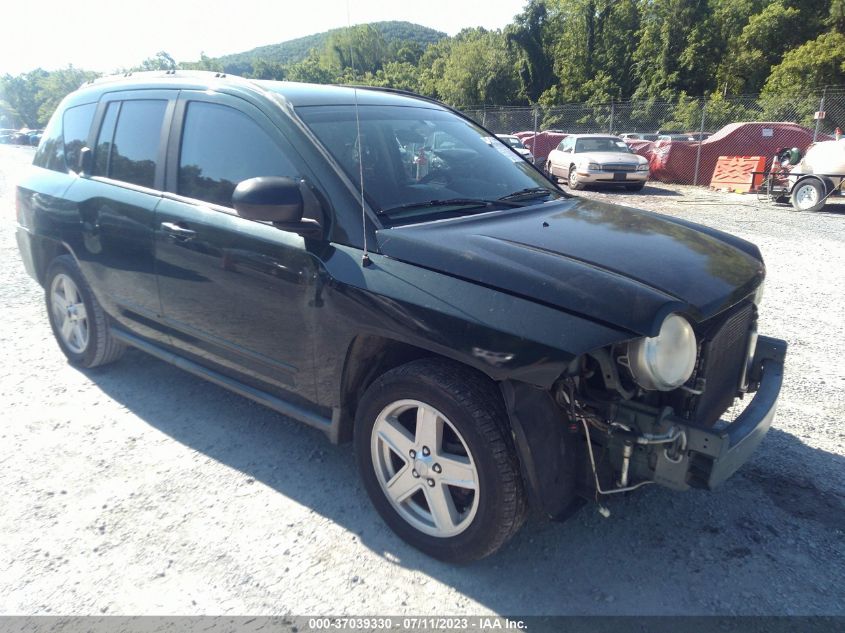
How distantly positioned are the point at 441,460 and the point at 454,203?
1.28 meters

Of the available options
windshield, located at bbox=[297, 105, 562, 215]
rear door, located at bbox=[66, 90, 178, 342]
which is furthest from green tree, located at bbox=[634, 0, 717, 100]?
rear door, located at bbox=[66, 90, 178, 342]

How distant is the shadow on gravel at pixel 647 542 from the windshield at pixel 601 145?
50.4ft

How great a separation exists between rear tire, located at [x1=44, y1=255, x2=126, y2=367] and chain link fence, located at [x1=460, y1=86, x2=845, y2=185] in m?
6.81

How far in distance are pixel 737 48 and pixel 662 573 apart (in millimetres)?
56055

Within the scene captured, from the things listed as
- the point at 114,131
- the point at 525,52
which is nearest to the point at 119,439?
the point at 114,131

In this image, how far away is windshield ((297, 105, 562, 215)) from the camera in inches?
116

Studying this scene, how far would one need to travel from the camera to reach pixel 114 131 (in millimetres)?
3959

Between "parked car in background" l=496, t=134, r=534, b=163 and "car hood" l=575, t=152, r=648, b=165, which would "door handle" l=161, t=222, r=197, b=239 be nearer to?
"parked car in background" l=496, t=134, r=534, b=163

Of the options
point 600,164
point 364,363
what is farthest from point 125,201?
point 600,164

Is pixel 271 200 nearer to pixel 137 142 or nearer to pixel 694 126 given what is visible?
pixel 137 142

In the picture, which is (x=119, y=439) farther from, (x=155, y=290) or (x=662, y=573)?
(x=662, y=573)

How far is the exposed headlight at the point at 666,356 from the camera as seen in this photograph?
2.13m

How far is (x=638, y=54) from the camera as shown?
2109 inches

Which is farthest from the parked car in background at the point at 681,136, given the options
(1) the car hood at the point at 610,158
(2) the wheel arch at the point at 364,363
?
(2) the wheel arch at the point at 364,363
